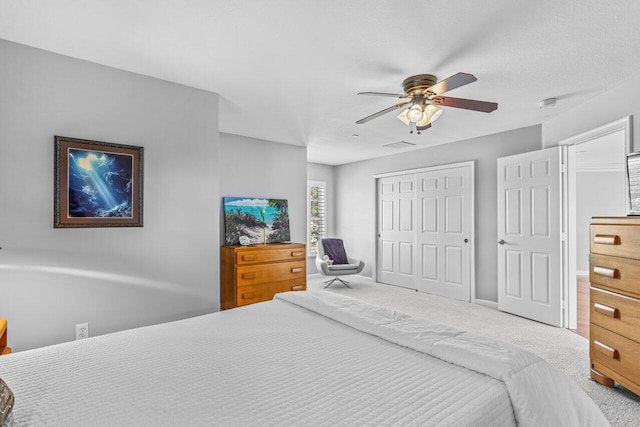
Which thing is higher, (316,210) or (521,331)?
(316,210)

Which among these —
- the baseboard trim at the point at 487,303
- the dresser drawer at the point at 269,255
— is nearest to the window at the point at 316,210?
the dresser drawer at the point at 269,255

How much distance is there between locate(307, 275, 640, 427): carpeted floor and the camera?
2.27 metres

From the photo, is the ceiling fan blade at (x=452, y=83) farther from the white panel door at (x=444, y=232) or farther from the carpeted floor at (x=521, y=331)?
the white panel door at (x=444, y=232)

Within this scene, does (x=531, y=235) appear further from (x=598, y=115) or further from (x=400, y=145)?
(x=400, y=145)

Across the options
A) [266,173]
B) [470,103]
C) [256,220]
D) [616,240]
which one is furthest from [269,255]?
[616,240]

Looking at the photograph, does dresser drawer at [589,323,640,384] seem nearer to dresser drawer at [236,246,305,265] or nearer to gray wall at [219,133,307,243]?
dresser drawer at [236,246,305,265]

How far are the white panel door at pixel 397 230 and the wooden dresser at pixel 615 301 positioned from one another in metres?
3.28

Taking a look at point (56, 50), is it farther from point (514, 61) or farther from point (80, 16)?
point (514, 61)

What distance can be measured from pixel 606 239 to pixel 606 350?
828 millimetres

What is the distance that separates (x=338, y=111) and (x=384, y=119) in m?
0.64

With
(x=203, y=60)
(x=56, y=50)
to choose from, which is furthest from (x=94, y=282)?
(x=203, y=60)

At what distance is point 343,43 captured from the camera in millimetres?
2242

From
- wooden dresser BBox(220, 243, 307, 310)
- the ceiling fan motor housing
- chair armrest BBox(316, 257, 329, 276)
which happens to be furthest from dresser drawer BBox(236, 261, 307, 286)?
the ceiling fan motor housing

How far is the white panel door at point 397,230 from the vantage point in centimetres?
589
